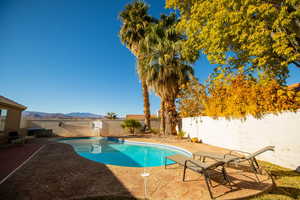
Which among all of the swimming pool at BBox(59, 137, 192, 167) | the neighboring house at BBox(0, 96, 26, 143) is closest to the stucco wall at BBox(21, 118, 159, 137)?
the swimming pool at BBox(59, 137, 192, 167)

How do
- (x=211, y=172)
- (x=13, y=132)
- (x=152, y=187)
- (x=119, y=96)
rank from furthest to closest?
(x=119, y=96) < (x=13, y=132) < (x=211, y=172) < (x=152, y=187)

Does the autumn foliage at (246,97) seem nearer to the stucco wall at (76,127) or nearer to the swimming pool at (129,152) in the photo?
the swimming pool at (129,152)

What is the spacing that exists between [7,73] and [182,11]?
787 inches

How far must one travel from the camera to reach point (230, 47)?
6.82m

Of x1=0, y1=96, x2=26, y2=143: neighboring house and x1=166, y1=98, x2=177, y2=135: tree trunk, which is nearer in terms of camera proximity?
x1=0, y1=96, x2=26, y2=143: neighboring house

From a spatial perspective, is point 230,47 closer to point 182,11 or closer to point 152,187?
point 182,11

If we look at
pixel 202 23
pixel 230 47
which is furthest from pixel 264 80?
pixel 202 23

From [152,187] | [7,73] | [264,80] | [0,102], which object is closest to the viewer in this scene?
[152,187]

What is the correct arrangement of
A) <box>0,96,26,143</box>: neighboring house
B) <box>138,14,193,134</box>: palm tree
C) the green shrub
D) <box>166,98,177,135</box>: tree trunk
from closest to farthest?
1. <box>0,96,26,143</box>: neighboring house
2. <box>138,14,193,134</box>: palm tree
3. <box>166,98,177,135</box>: tree trunk
4. the green shrub

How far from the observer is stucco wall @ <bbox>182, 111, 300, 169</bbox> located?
15.9 ft

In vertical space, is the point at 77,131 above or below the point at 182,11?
below

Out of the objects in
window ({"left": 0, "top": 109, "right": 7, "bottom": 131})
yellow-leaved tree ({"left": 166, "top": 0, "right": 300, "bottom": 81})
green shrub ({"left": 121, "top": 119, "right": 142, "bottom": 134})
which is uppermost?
yellow-leaved tree ({"left": 166, "top": 0, "right": 300, "bottom": 81})

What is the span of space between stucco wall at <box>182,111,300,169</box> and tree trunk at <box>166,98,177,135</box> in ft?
13.8

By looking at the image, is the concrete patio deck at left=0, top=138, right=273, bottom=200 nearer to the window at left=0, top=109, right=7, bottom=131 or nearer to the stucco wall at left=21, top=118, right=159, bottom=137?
the window at left=0, top=109, right=7, bottom=131
